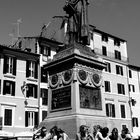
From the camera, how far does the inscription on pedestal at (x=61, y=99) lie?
12.7 metres

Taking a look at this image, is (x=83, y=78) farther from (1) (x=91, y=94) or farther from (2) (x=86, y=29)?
(2) (x=86, y=29)

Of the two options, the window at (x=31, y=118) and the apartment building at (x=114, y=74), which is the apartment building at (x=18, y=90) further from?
the apartment building at (x=114, y=74)

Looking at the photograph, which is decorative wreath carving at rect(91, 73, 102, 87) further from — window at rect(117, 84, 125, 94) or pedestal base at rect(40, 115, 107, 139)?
window at rect(117, 84, 125, 94)

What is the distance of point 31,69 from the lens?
120ft

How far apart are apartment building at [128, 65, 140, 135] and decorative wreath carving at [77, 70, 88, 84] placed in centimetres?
3425

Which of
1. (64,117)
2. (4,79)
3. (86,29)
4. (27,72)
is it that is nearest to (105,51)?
(27,72)

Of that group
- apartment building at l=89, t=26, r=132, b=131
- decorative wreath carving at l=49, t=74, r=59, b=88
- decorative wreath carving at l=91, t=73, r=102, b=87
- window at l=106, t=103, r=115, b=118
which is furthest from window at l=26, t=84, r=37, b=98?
decorative wreath carving at l=91, t=73, r=102, b=87

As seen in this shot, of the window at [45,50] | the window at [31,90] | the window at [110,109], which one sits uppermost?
the window at [45,50]

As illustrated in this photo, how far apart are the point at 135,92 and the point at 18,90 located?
75.0ft

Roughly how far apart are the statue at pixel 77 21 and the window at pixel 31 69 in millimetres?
21764

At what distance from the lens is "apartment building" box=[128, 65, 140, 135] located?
4599cm

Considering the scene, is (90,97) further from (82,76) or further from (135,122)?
(135,122)

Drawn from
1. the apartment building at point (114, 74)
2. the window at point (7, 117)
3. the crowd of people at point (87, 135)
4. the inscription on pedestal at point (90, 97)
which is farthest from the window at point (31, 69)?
the crowd of people at point (87, 135)

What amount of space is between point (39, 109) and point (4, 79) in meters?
6.08
